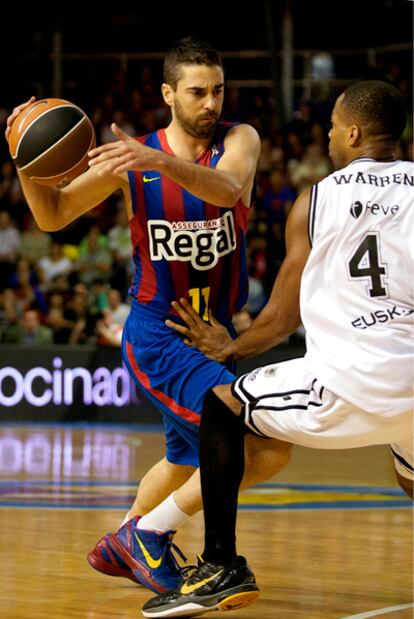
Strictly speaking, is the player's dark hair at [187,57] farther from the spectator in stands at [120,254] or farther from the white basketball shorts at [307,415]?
the spectator in stands at [120,254]

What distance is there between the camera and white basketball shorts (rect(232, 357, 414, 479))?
3.85 metres

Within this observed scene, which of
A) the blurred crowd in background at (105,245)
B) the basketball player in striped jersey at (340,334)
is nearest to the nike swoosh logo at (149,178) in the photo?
the basketball player in striped jersey at (340,334)

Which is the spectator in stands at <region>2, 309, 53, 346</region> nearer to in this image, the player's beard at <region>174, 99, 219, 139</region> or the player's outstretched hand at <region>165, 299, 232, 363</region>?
the player's beard at <region>174, 99, 219, 139</region>

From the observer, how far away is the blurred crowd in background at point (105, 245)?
43.3ft

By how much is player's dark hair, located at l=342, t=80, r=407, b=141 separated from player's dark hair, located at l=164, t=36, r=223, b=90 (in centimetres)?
100

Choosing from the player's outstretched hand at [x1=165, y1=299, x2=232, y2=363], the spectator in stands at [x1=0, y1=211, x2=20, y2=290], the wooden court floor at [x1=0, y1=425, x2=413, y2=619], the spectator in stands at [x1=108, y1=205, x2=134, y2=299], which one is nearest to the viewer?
the wooden court floor at [x1=0, y1=425, x2=413, y2=619]

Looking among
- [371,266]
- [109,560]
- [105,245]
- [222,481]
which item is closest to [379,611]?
[222,481]

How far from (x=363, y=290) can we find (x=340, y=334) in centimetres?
16

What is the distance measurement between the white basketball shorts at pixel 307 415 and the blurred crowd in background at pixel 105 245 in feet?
26.2

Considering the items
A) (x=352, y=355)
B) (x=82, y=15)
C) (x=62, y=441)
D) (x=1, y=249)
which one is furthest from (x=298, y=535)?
(x=82, y=15)

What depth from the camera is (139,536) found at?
4859mm

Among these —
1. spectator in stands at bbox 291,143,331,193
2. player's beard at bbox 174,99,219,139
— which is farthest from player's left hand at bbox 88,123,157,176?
spectator in stands at bbox 291,143,331,193

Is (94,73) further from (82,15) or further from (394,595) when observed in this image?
A: (394,595)

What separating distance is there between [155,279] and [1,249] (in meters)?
10.2
